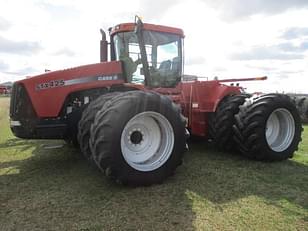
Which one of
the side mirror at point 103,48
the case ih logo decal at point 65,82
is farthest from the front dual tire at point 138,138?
the side mirror at point 103,48

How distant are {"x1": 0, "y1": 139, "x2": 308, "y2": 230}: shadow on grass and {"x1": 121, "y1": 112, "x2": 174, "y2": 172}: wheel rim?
15.4 inches

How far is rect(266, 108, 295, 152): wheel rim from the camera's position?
6883mm

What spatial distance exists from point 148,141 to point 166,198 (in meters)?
1.15

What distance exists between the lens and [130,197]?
15.0ft

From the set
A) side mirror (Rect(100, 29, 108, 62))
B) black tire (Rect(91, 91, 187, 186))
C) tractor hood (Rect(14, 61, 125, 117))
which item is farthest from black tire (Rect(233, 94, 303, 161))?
side mirror (Rect(100, 29, 108, 62))

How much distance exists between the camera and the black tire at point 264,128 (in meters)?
6.29

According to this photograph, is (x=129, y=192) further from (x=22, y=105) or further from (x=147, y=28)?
(x=147, y=28)

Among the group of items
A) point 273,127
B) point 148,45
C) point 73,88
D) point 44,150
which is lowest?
point 44,150

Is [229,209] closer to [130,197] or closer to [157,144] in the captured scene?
[130,197]

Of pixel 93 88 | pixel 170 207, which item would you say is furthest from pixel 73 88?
pixel 170 207

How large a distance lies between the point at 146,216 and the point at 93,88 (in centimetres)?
288

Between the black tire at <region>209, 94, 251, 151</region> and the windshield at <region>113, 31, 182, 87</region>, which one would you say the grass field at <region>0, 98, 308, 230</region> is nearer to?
the black tire at <region>209, 94, 251, 151</region>

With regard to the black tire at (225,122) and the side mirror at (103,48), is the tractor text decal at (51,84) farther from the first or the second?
the black tire at (225,122)

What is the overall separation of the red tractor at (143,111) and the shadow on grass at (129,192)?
349 millimetres
